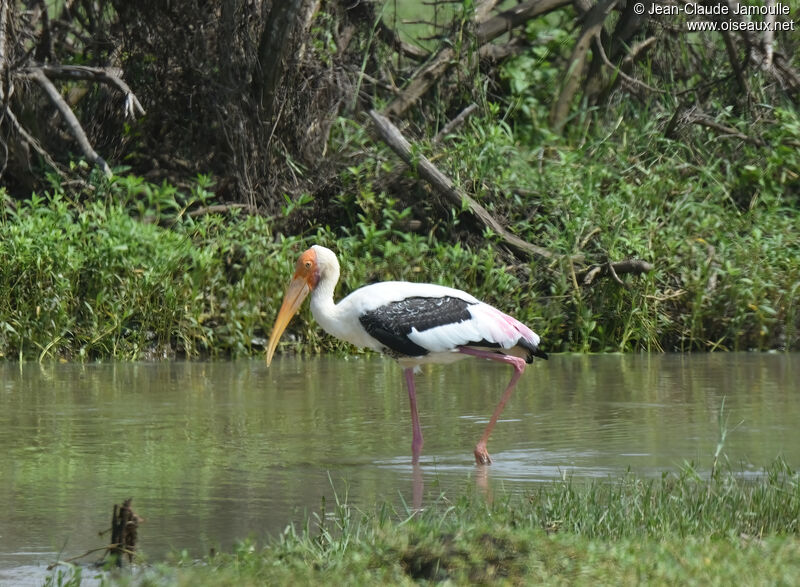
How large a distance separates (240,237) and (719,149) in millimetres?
5508

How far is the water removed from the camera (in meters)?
5.31

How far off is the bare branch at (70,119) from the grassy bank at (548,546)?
27.8ft

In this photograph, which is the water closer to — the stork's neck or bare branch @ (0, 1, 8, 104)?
the stork's neck

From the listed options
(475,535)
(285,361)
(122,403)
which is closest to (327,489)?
(475,535)

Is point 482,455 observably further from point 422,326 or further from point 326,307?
point 326,307

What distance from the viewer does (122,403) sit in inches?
338

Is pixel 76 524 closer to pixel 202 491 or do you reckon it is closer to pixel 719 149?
pixel 202 491

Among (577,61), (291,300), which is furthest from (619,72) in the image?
(291,300)

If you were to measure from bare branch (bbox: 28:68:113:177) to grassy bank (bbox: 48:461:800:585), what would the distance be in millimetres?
8480

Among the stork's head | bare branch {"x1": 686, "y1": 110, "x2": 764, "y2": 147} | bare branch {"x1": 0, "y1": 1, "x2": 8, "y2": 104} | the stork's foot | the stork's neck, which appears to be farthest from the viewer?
bare branch {"x1": 686, "y1": 110, "x2": 764, "y2": 147}

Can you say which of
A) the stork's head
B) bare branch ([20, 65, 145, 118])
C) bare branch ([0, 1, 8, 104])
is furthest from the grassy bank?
bare branch ([0, 1, 8, 104])

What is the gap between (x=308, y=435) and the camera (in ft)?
24.1

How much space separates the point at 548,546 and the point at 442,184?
858 centimetres

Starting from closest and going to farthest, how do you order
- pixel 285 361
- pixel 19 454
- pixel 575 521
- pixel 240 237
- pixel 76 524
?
pixel 575 521 → pixel 76 524 → pixel 19 454 → pixel 285 361 → pixel 240 237
